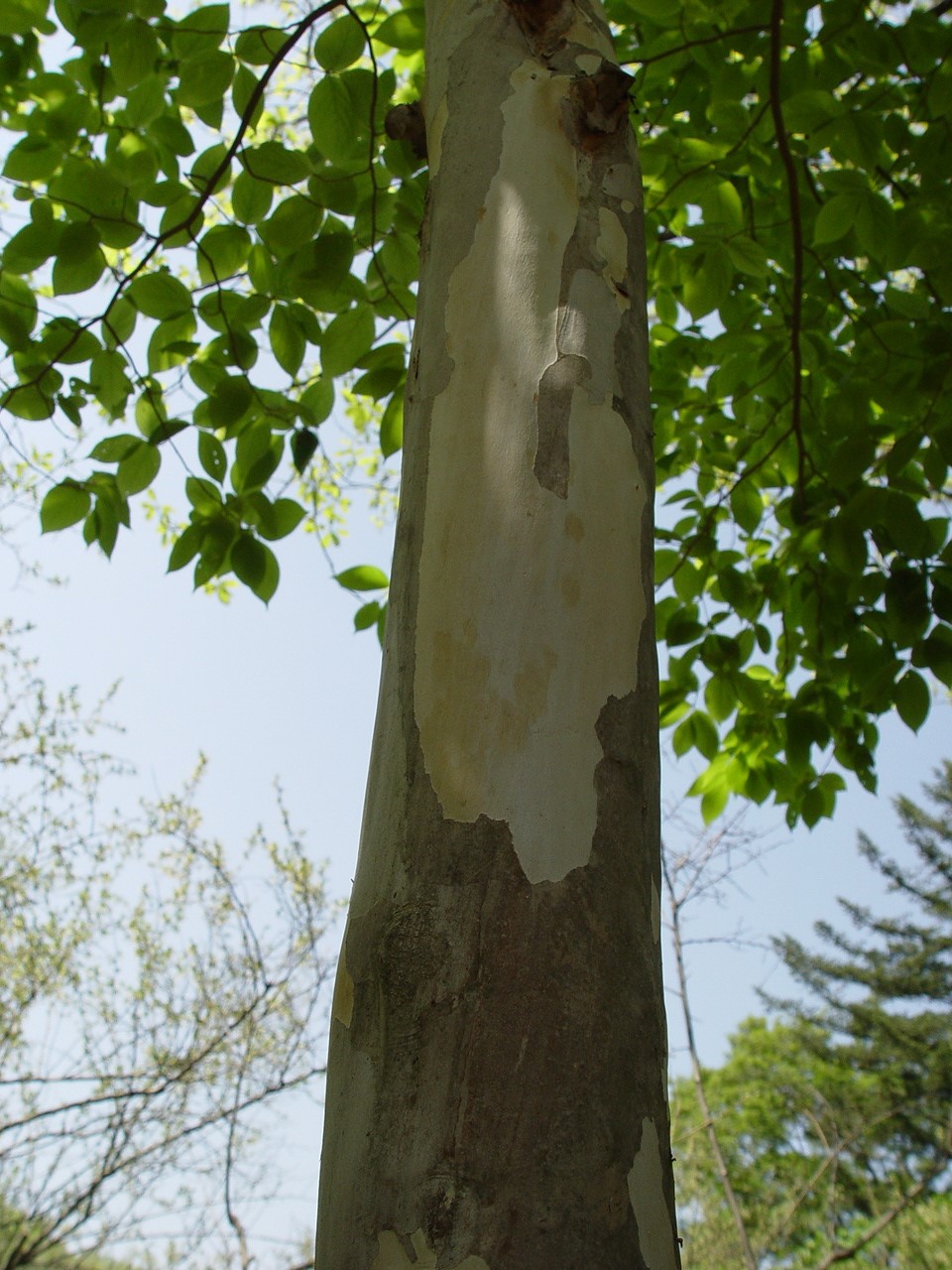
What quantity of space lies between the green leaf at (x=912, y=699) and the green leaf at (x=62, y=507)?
219 cm

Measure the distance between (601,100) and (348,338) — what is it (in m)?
1.16

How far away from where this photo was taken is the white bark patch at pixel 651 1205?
68cm

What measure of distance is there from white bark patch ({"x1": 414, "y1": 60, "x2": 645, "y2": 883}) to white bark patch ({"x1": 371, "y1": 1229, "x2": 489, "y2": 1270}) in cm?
26

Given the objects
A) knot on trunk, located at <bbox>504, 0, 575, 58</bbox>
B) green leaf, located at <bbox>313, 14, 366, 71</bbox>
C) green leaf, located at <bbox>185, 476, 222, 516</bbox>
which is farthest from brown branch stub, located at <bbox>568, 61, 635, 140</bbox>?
green leaf, located at <bbox>185, 476, 222, 516</bbox>

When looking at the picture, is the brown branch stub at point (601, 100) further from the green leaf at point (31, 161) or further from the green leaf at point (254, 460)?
the green leaf at point (31, 161)

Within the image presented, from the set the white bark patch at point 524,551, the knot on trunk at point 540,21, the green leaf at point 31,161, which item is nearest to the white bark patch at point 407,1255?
the white bark patch at point 524,551

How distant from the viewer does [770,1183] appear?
745 inches

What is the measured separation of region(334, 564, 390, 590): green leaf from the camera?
241 cm

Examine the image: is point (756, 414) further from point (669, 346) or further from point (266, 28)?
point (266, 28)

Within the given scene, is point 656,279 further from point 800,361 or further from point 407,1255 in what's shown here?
point 407,1255

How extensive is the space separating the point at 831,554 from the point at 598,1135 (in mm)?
2163

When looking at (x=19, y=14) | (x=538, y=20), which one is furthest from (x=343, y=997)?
(x=19, y=14)

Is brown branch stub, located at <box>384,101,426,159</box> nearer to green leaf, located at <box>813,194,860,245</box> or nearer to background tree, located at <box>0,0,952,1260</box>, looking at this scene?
background tree, located at <box>0,0,952,1260</box>

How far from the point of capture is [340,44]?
1.93 m
